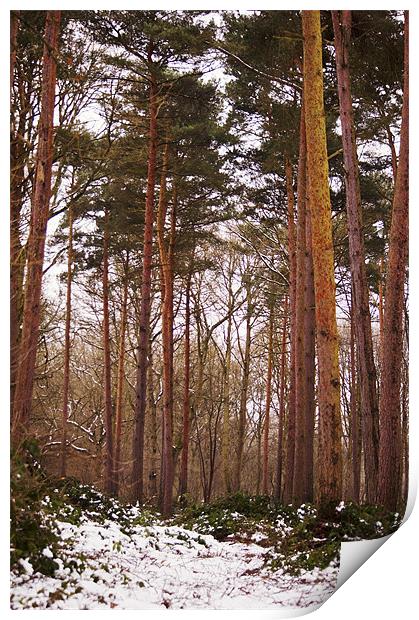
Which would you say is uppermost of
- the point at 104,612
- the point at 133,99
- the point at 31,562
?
the point at 133,99

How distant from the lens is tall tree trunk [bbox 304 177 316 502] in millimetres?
6224

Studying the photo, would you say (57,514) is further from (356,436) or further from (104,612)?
(356,436)

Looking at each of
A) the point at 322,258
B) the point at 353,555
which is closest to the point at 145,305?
the point at 322,258

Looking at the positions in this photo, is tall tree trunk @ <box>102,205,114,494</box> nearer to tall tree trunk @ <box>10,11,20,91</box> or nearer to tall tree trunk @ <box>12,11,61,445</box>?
tall tree trunk @ <box>12,11,61,445</box>

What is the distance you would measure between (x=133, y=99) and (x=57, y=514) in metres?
2.75

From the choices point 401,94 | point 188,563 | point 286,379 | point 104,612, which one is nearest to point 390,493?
point 286,379

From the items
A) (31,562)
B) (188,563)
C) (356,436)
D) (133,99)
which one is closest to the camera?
(31,562)

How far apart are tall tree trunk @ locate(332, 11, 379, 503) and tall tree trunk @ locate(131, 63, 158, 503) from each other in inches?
62.9

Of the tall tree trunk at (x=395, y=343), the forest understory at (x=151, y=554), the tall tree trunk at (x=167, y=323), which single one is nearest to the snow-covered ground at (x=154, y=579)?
the forest understory at (x=151, y=554)

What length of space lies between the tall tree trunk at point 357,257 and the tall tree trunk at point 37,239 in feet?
7.63

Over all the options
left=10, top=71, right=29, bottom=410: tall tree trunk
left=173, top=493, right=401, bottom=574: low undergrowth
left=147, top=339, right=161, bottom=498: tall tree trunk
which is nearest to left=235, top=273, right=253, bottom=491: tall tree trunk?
left=173, top=493, right=401, bottom=574: low undergrowth

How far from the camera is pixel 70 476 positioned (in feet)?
14.9

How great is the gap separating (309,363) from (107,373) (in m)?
2.18

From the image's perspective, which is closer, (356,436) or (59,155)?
(59,155)
